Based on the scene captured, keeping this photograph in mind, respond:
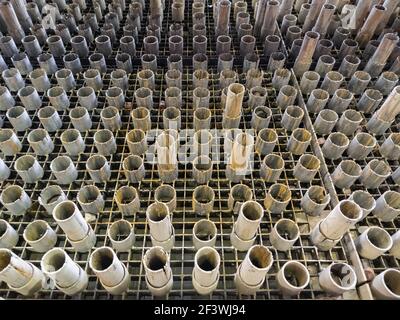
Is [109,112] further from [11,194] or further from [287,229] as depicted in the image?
[287,229]

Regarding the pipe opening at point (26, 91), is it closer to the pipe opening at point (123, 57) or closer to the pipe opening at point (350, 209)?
the pipe opening at point (123, 57)

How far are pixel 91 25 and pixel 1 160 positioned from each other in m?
1.45

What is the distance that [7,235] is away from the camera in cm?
152

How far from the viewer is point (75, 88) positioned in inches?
90.7

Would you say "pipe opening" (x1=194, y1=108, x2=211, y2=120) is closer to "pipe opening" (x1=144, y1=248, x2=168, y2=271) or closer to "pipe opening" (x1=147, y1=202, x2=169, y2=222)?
"pipe opening" (x1=147, y1=202, x2=169, y2=222)

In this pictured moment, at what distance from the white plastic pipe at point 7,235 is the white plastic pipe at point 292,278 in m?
1.30

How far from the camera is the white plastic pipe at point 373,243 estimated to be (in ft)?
4.90

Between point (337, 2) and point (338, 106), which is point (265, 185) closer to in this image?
point (338, 106)

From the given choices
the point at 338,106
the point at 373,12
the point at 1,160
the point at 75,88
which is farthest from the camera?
the point at 373,12

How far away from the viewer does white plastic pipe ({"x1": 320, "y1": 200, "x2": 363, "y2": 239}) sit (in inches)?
56.5

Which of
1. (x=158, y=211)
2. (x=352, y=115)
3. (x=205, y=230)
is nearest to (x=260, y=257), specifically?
(x=205, y=230)

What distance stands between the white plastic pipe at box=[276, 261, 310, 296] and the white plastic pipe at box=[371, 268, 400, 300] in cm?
31

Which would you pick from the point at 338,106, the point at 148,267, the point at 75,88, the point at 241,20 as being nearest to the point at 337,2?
the point at 241,20

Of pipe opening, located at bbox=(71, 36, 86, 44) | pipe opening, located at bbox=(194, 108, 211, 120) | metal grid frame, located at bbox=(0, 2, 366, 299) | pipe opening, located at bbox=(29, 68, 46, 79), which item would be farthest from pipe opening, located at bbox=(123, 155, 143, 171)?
pipe opening, located at bbox=(71, 36, 86, 44)
